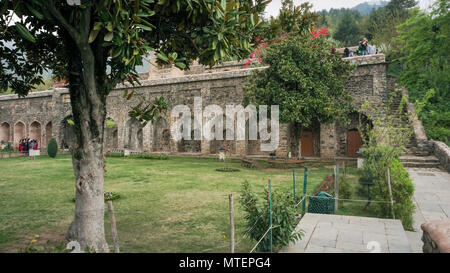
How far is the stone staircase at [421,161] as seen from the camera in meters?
12.6

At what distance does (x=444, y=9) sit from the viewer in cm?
1595

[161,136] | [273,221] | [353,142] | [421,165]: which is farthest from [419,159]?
[161,136]

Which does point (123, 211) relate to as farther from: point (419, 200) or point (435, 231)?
point (419, 200)

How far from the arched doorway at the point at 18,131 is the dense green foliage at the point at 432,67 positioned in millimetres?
33961

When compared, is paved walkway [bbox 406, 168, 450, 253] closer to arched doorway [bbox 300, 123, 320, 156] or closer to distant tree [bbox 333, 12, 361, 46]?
arched doorway [bbox 300, 123, 320, 156]

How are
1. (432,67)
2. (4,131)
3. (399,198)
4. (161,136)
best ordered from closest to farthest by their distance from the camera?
1. (399,198)
2. (432,67)
3. (161,136)
4. (4,131)

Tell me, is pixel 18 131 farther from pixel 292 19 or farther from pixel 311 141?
pixel 292 19

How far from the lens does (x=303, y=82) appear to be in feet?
43.7

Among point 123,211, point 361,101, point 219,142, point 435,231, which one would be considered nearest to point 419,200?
point 435,231

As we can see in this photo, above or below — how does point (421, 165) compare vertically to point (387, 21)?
below

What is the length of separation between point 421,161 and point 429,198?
19.6ft

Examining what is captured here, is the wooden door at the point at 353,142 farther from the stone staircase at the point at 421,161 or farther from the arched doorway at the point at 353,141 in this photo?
the stone staircase at the point at 421,161
